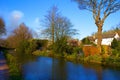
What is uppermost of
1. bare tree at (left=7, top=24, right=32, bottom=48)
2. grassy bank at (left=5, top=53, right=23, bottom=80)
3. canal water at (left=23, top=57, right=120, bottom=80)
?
bare tree at (left=7, top=24, right=32, bottom=48)

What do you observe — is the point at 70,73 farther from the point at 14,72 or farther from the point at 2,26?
the point at 2,26

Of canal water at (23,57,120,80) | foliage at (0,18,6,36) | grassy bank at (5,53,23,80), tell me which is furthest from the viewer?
foliage at (0,18,6,36)

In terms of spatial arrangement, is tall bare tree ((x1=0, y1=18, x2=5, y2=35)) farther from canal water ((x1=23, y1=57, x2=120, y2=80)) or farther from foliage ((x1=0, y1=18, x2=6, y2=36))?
canal water ((x1=23, y1=57, x2=120, y2=80))

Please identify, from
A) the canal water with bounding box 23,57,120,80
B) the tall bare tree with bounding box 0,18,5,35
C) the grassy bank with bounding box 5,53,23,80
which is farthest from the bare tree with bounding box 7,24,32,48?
the grassy bank with bounding box 5,53,23,80

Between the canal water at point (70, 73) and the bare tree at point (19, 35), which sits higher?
the bare tree at point (19, 35)

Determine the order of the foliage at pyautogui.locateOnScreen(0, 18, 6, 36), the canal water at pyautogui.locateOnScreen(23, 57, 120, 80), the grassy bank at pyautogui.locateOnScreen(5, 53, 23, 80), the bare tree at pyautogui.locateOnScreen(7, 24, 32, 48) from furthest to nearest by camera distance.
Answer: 1. the bare tree at pyautogui.locateOnScreen(7, 24, 32, 48)
2. the foliage at pyautogui.locateOnScreen(0, 18, 6, 36)
3. the canal water at pyautogui.locateOnScreen(23, 57, 120, 80)
4. the grassy bank at pyautogui.locateOnScreen(5, 53, 23, 80)

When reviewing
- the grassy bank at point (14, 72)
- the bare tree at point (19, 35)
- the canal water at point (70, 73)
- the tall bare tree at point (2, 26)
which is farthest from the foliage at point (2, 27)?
the grassy bank at point (14, 72)

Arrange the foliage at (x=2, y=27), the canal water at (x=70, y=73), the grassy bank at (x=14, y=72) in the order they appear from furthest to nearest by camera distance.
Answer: the foliage at (x=2, y=27)
the canal water at (x=70, y=73)
the grassy bank at (x=14, y=72)

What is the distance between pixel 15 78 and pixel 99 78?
6863 millimetres

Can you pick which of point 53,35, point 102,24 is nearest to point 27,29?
point 53,35

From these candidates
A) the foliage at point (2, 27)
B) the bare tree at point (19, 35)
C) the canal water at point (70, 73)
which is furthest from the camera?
the bare tree at point (19, 35)

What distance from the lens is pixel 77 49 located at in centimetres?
3356

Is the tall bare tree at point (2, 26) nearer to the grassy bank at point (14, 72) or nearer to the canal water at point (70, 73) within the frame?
the canal water at point (70, 73)

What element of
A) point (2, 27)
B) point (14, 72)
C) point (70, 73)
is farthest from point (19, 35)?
point (14, 72)
